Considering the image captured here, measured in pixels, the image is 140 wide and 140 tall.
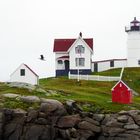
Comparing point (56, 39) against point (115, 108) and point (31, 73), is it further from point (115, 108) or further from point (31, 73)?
point (115, 108)

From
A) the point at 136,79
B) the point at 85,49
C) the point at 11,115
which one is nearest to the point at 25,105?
the point at 11,115

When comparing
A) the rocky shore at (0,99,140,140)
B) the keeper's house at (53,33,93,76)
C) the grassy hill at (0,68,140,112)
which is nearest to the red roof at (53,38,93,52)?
the keeper's house at (53,33,93,76)

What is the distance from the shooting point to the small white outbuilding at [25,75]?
69688 millimetres

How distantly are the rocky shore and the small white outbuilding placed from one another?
17.4 m

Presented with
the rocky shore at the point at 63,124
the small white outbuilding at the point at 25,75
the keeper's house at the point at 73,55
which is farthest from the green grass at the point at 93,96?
the keeper's house at the point at 73,55

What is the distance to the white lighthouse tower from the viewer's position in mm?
91000

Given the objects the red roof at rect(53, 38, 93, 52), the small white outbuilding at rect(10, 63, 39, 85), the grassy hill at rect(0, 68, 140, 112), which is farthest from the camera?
the red roof at rect(53, 38, 93, 52)

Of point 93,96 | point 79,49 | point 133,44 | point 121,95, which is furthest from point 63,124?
point 133,44

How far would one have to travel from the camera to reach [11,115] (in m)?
51.1

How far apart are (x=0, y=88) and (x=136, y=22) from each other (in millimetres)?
36537

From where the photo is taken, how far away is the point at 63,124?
169 ft

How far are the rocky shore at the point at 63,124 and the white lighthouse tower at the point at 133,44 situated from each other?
38.8 meters

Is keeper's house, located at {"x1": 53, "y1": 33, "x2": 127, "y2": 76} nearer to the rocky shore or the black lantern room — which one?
the black lantern room

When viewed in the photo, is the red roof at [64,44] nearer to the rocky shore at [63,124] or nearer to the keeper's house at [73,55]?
the keeper's house at [73,55]
